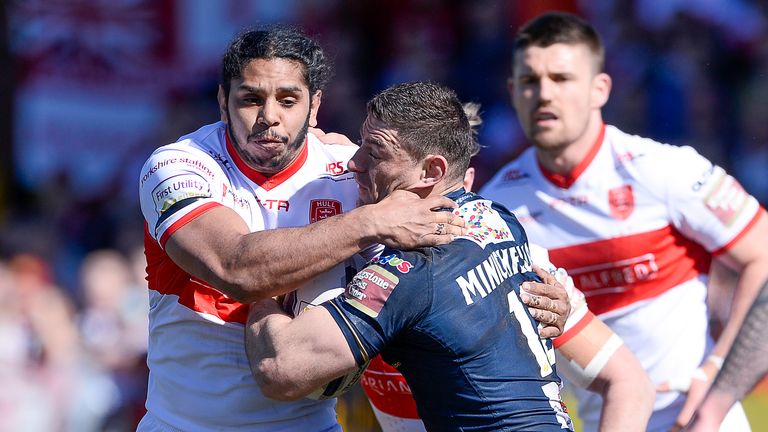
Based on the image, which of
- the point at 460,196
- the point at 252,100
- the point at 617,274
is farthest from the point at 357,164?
the point at 617,274

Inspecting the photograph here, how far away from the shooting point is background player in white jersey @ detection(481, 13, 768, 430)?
18.6 feet

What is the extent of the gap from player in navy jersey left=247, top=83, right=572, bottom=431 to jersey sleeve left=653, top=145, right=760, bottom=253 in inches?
71.9

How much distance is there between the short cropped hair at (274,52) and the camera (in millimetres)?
4258

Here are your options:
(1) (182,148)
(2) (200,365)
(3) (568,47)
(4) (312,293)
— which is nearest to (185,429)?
(2) (200,365)

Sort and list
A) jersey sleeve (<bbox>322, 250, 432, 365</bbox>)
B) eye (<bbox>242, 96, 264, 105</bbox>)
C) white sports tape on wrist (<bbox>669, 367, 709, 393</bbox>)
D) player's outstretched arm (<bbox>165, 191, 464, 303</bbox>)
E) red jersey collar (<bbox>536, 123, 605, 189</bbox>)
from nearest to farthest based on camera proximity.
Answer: jersey sleeve (<bbox>322, 250, 432, 365</bbox>) → player's outstretched arm (<bbox>165, 191, 464, 303</bbox>) → eye (<bbox>242, 96, 264, 105</bbox>) → white sports tape on wrist (<bbox>669, 367, 709, 393</bbox>) → red jersey collar (<bbox>536, 123, 605, 189</bbox>)

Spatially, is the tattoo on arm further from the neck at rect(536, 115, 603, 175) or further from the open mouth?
the open mouth

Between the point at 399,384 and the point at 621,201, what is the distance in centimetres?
161

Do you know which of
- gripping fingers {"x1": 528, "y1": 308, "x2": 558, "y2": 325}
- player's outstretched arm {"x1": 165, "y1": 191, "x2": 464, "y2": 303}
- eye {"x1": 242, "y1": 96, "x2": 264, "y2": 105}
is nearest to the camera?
player's outstretched arm {"x1": 165, "y1": 191, "x2": 464, "y2": 303}

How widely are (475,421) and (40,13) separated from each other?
1061 centimetres

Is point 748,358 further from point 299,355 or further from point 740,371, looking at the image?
point 299,355

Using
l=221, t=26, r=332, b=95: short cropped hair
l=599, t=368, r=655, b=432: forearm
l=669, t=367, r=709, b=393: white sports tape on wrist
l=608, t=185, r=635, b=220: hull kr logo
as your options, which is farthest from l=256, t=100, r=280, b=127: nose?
l=669, t=367, r=709, b=393: white sports tape on wrist

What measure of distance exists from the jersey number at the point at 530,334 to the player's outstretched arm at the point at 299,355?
0.58 metres

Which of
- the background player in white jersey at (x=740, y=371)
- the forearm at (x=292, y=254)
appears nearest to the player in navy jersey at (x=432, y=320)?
the forearm at (x=292, y=254)

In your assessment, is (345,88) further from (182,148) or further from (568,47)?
(182,148)
